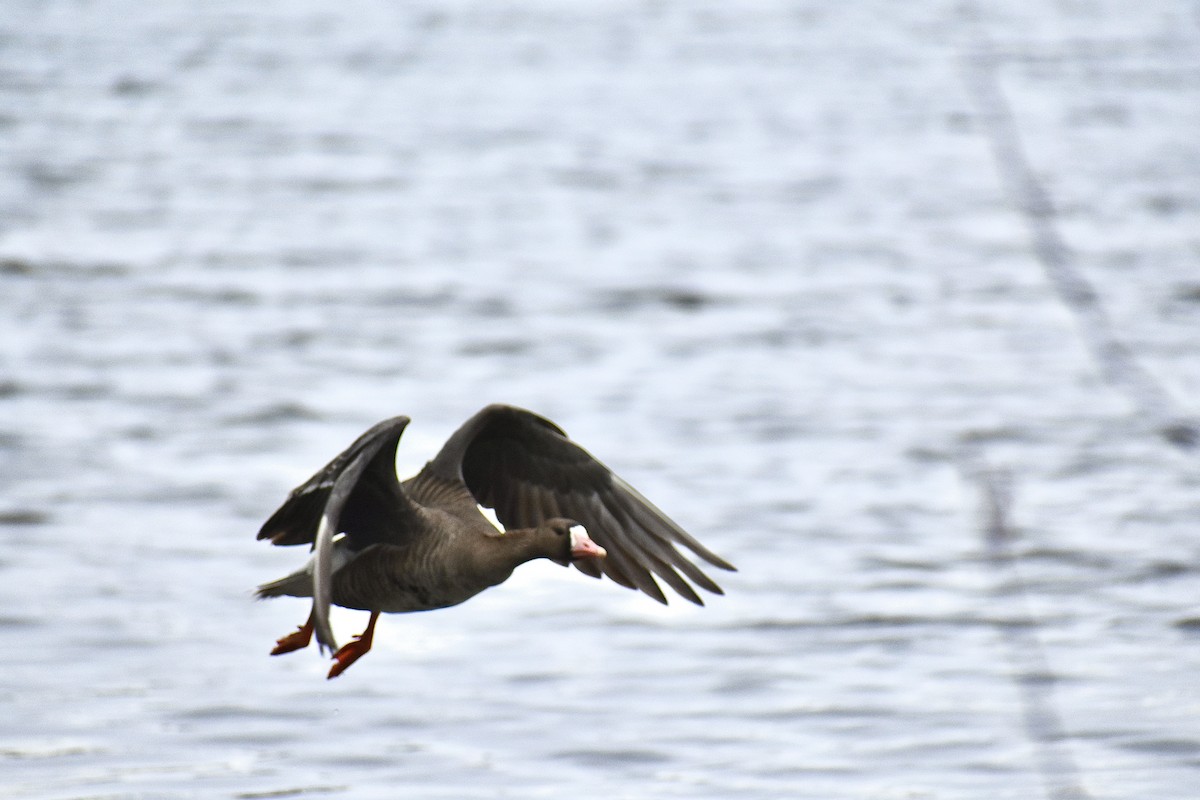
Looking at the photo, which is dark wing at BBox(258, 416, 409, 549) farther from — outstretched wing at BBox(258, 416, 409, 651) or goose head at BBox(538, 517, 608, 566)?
goose head at BBox(538, 517, 608, 566)

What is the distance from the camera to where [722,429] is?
1485cm

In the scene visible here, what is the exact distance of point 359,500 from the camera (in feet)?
23.1

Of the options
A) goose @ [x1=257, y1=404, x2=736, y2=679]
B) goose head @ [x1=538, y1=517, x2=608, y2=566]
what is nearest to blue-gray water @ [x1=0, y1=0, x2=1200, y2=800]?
goose @ [x1=257, y1=404, x2=736, y2=679]

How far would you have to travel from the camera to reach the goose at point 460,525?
663 cm

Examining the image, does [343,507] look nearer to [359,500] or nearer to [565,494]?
[359,500]

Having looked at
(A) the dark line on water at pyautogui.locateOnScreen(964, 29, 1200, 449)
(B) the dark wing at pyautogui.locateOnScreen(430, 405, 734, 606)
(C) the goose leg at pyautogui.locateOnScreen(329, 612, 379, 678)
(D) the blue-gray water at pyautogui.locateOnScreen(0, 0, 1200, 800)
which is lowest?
(D) the blue-gray water at pyautogui.locateOnScreen(0, 0, 1200, 800)

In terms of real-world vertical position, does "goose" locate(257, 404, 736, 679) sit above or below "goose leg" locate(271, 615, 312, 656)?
above

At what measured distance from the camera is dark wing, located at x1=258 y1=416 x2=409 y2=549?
6.30 m

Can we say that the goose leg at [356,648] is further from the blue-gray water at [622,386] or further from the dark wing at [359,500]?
the blue-gray water at [622,386]

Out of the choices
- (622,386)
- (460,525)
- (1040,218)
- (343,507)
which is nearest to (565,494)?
(460,525)

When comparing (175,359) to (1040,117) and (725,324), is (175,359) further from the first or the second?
(1040,117)

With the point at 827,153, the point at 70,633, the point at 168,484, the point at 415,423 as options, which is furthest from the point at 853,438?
the point at 827,153

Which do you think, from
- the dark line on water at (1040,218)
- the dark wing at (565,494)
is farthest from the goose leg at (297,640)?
the dark line on water at (1040,218)

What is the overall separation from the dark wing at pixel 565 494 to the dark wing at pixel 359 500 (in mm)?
500
